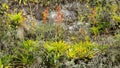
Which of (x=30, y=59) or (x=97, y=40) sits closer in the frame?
(x=30, y=59)

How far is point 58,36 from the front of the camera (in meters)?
10.4

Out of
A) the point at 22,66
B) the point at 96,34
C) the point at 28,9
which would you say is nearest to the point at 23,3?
the point at 28,9

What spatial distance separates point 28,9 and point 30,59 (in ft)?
11.0

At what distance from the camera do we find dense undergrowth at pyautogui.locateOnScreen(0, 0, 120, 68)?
9.08 metres

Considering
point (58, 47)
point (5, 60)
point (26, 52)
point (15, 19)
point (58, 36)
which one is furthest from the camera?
point (15, 19)

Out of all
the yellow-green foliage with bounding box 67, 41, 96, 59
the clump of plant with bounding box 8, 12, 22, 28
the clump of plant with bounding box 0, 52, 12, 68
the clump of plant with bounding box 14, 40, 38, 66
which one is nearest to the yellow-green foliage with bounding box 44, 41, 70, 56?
the yellow-green foliage with bounding box 67, 41, 96, 59

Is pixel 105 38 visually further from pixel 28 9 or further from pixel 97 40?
pixel 28 9

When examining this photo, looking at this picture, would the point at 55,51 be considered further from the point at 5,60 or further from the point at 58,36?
the point at 5,60

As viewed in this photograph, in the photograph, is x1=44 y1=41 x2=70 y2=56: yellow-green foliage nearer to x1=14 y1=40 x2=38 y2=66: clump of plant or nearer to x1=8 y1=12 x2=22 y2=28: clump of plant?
x1=14 y1=40 x2=38 y2=66: clump of plant

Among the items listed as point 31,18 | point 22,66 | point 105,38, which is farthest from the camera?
point 31,18

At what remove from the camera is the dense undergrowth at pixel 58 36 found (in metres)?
9.08

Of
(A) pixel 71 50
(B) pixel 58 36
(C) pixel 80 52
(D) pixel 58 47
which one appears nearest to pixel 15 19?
(B) pixel 58 36

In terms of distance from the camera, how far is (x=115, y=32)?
10836mm

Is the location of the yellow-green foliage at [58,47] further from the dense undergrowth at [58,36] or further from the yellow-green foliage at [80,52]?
the yellow-green foliage at [80,52]
